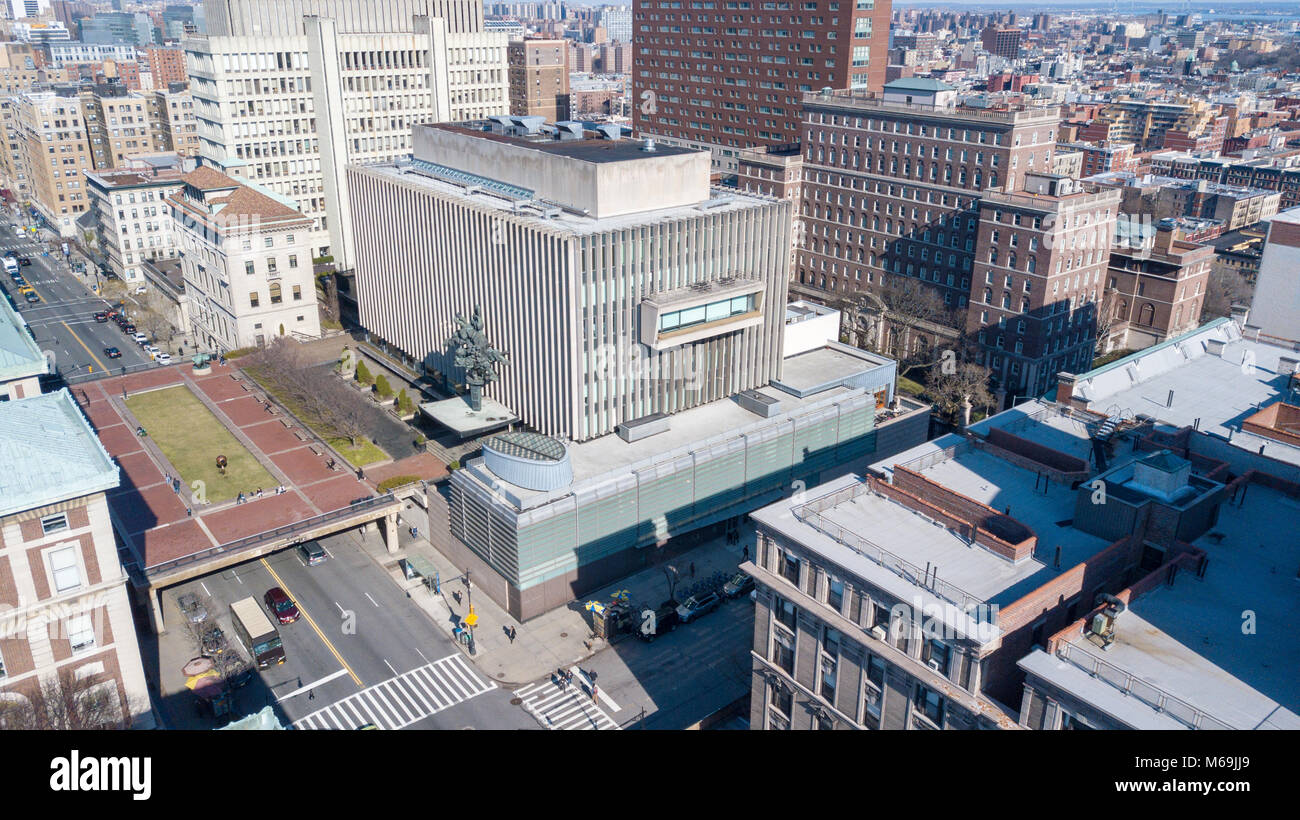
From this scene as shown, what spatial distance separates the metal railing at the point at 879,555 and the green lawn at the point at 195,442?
5212 centimetres

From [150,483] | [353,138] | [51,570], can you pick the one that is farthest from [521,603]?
[353,138]

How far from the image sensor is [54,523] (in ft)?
148

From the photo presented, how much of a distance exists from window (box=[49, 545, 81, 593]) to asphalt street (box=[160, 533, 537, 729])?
551 inches

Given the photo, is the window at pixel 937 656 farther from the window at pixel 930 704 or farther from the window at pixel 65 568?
the window at pixel 65 568

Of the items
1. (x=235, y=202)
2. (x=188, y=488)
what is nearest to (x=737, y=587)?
(x=188, y=488)

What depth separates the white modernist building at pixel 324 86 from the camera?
396ft

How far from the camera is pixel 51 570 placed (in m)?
45.6

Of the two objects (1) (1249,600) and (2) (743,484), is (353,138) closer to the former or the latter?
(2) (743,484)

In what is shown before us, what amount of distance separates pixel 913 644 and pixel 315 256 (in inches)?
4672

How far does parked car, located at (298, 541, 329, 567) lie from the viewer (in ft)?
238

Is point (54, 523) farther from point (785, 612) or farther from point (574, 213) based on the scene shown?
point (574, 213)

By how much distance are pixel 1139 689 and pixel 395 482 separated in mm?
59652

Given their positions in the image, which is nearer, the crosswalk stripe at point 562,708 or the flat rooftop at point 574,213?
the crosswalk stripe at point 562,708

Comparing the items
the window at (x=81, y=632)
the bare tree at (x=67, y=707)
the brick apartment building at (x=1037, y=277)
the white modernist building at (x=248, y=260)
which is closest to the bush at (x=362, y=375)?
the white modernist building at (x=248, y=260)
